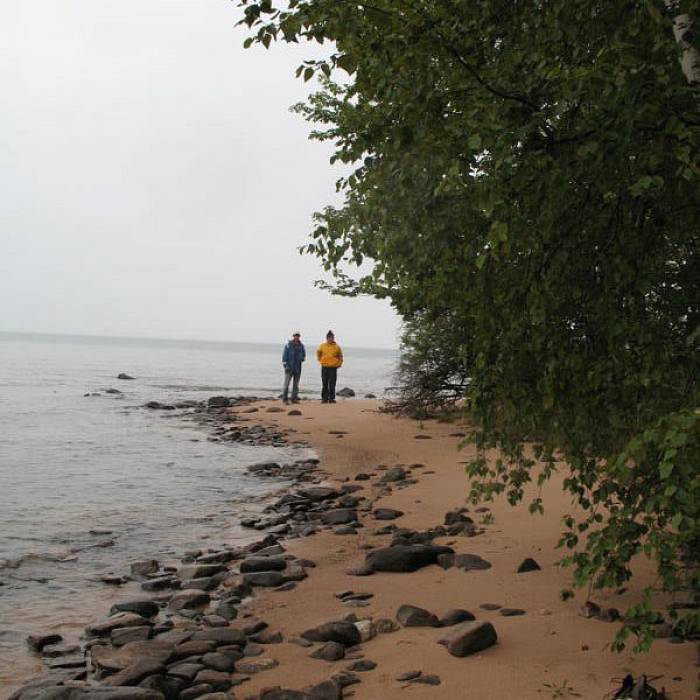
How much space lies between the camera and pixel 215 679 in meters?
5.56

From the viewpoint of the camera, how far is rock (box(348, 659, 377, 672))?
5.44 metres

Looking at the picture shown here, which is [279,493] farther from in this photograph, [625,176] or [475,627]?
[625,176]

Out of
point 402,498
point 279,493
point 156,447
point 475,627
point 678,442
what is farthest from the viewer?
point 156,447

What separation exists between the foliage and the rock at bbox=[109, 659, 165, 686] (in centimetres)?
293

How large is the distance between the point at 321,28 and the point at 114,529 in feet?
29.4

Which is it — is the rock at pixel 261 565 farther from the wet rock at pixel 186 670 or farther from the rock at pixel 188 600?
the wet rock at pixel 186 670

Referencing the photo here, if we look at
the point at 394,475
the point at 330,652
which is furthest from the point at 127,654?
the point at 394,475

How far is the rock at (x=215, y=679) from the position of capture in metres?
5.45

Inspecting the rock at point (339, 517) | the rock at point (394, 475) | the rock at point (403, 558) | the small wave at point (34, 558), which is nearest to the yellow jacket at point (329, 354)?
the rock at point (394, 475)

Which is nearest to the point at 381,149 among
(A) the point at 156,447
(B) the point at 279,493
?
(B) the point at 279,493

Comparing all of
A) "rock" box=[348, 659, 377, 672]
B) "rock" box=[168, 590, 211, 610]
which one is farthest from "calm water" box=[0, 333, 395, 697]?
"rock" box=[348, 659, 377, 672]

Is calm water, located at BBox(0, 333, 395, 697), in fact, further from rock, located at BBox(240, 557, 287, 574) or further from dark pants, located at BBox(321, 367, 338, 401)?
dark pants, located at BBox(321, 367, 338, 401)

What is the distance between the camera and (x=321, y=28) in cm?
439

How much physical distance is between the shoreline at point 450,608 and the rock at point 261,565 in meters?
0.14
